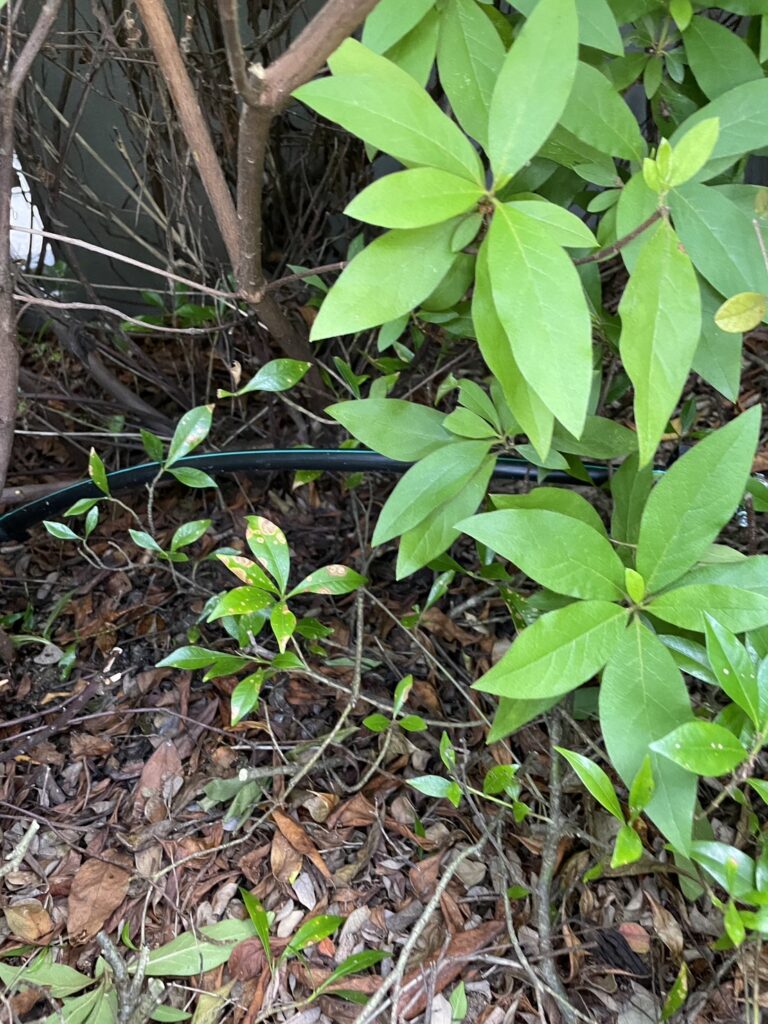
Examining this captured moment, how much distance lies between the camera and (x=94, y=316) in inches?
68.9

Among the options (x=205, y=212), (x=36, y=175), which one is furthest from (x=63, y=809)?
(x=205, y=212)

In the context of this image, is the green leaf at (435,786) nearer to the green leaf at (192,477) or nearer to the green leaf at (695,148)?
the green leaf at (192,477)

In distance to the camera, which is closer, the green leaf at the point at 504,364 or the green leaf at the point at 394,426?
the green leaf at the point at 504,364

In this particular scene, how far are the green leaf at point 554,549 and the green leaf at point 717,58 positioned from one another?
0.53 m

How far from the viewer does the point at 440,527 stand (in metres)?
0.88

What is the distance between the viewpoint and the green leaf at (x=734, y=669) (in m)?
0.69

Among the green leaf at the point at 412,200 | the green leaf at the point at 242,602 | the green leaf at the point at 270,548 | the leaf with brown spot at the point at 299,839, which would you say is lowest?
the leaf with brown spot at the point at 299,839

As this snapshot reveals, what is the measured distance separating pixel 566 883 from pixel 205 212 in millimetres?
1535

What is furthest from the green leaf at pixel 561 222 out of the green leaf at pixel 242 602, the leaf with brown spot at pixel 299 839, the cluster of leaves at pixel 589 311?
the leaf with brown spot at pixel 299 839

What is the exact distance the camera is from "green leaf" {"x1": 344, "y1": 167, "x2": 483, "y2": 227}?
615 millimetres

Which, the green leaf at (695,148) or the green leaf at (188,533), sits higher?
the green leaf at (695,148)

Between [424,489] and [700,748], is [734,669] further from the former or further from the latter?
[424,489]

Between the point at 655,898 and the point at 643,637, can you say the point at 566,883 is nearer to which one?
the point at 655,898

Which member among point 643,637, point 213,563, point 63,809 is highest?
point 643,637
